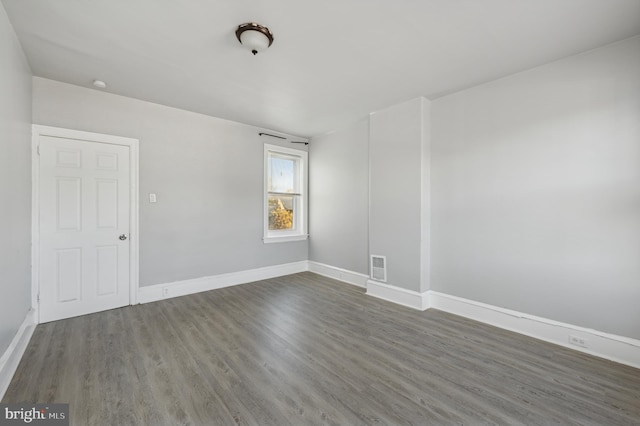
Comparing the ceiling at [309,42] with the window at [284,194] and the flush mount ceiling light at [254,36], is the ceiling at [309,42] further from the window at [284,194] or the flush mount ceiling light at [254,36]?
the window at [284,194]

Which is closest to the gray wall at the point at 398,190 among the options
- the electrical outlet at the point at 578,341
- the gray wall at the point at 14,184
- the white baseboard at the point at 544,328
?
the white baseboard at the point at 544,328

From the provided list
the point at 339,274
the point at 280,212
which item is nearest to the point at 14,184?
the point at 280,212

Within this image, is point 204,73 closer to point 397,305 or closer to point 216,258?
point 216,258

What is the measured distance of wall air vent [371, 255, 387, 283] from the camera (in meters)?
3.95

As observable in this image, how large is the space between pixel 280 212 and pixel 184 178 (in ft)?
6.15

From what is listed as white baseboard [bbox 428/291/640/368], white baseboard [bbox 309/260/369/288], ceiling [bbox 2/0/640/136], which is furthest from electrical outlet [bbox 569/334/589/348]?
ceiling [bbox 2/0/640/136]

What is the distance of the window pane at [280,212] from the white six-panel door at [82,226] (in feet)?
7.57

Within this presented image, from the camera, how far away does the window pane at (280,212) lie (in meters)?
5.23

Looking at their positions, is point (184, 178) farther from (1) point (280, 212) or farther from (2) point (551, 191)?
(2) point (551, 191)

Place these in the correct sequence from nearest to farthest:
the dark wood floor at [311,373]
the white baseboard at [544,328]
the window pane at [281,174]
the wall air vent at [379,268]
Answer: the dark wood floor at [311,373] < the white baseboard at [544,328] < the wall air vent at [379,268] < the window pane at [281,174]

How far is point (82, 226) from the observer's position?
328 centimetres

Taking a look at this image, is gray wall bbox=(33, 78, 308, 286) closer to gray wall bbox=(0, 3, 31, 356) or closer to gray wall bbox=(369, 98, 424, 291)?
gray wall bbox=(0, 3, 31, 356)

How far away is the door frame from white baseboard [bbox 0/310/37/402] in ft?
0.81

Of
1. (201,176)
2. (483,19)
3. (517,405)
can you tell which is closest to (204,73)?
(201,176)
